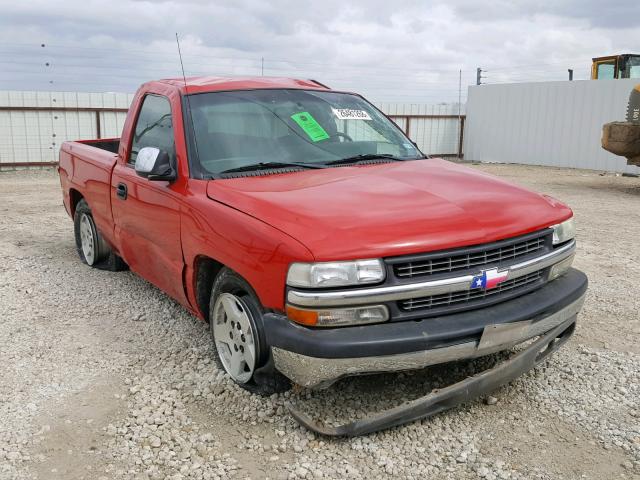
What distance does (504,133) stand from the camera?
773 inches

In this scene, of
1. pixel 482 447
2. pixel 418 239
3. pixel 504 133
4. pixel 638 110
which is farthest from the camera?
pixel 504 133

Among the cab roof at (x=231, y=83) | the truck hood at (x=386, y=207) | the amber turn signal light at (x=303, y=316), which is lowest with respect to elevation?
the amber turn signal light at (x=303, y=316)

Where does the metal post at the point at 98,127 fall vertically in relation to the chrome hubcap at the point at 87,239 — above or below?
above

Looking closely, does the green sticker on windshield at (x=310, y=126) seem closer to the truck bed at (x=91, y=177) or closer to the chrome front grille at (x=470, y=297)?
the chrome front grille at (x=470, y=297)

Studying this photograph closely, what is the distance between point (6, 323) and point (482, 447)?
11.5ft

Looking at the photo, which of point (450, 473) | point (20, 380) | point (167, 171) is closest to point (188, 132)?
point (167, 171)

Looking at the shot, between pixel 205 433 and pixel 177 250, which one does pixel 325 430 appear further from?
pixel 177 250

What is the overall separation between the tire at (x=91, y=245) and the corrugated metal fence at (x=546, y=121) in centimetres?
1459

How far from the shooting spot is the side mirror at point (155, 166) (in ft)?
12.3

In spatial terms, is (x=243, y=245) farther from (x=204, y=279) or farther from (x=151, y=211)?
(x=151, y=211)

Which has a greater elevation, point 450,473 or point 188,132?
point 188,132

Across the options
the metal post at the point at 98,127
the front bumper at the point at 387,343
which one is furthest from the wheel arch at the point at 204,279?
the metal post at the point at 98,127

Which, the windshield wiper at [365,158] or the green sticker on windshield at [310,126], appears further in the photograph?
the green sticker on windshield at [310,126]

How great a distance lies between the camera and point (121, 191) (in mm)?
4664
